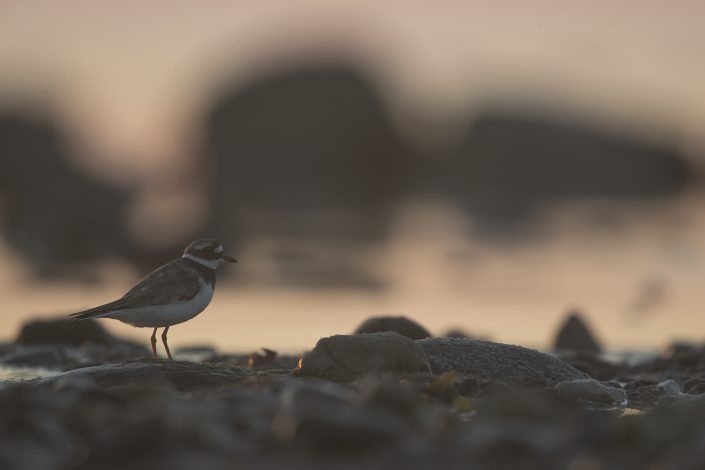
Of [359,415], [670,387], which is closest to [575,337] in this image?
[670,387]

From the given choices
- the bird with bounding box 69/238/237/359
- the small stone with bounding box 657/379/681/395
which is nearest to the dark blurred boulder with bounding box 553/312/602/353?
the small stone with bounding box 657/379/681/395

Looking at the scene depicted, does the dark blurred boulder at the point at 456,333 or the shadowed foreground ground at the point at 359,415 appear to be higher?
the dark blurred boulder at the point at 456,333

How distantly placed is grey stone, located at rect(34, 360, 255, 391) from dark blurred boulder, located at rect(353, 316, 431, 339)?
3.40m

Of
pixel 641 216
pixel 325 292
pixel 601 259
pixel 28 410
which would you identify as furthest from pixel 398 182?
pixel 28 410

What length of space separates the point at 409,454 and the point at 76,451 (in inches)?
88.1

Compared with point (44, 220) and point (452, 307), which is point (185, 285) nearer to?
point (452, 307)

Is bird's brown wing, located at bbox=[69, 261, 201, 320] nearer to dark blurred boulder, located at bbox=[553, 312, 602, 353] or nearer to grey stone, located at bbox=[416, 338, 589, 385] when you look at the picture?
grey stone, located at bbox=[416, 338, 589, 385]

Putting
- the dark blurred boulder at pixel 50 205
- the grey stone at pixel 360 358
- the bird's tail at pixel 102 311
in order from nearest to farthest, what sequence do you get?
the grey stone at pixel 360 358 < the bird's tail at pixel 102 311 < the dark blurred boulder at pixel 50 205

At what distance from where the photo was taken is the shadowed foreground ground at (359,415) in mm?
8531

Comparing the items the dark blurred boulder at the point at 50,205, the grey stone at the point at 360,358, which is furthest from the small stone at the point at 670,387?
the dark blurred boulder at the point at 50,205

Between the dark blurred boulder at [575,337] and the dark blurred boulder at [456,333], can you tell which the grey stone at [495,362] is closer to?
the dark blurred boulder at [456,333]

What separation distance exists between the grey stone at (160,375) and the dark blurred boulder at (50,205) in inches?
912

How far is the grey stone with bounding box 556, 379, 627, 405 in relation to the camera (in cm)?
1269

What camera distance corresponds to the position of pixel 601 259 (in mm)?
38906
